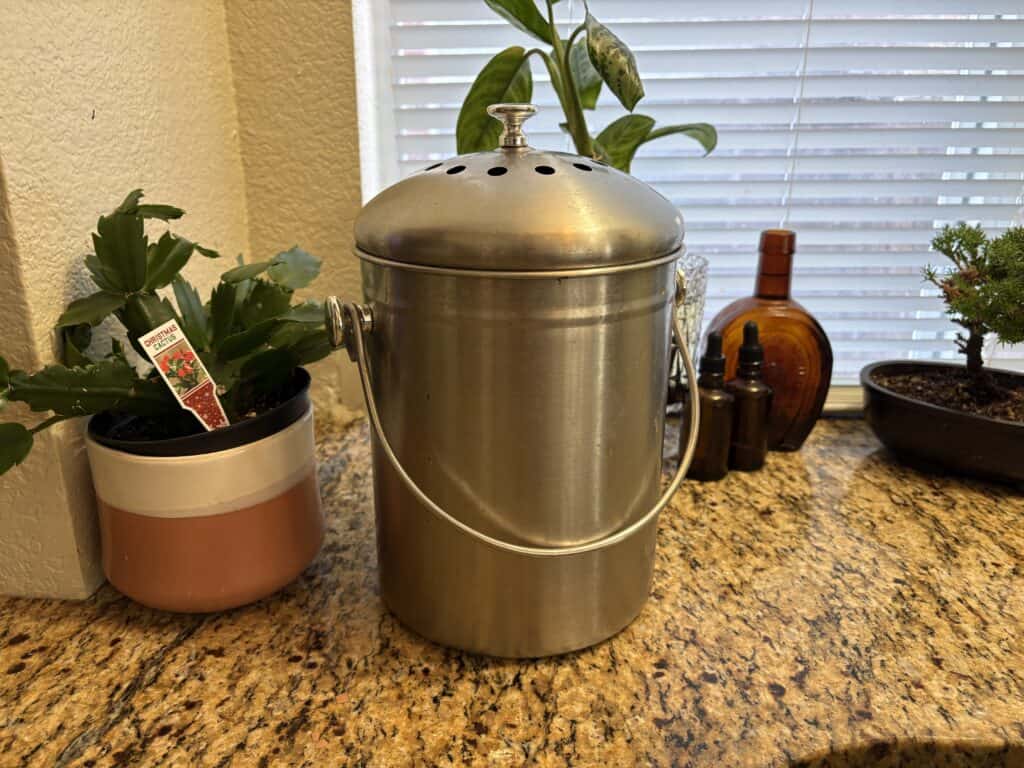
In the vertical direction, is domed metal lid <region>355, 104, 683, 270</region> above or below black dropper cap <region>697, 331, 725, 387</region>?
above

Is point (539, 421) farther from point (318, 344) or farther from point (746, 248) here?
point (746, 248)

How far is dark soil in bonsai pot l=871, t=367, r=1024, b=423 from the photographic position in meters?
0.88

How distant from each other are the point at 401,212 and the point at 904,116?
2.79 ft

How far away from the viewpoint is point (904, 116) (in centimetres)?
106

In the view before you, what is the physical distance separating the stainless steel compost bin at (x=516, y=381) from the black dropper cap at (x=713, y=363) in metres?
0.28

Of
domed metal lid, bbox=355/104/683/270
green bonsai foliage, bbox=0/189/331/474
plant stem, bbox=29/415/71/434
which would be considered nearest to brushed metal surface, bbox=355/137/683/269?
domed metal lid, bbox=355/104/683/270

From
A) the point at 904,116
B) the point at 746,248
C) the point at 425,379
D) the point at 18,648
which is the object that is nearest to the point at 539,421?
the point at 425,379

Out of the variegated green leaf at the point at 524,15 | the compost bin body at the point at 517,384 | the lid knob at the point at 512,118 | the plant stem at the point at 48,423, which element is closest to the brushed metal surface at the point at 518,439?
Result: the compost bin body at the point at 517,384

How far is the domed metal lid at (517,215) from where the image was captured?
19.1 inches

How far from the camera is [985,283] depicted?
2.73 ft

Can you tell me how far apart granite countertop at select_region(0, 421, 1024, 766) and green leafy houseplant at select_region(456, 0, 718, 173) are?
0.43m

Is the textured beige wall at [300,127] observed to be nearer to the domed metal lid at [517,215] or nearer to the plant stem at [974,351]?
the domed metal lid at [517,215]

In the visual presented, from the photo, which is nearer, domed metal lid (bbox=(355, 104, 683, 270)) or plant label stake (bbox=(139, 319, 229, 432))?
domed metal lid (bbox=(355, 104, 683, 270))

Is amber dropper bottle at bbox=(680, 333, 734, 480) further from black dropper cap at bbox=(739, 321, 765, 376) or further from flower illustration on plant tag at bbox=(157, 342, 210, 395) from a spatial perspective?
flower illustration on plant tag at bbox=(157, 342, 210, 395)
